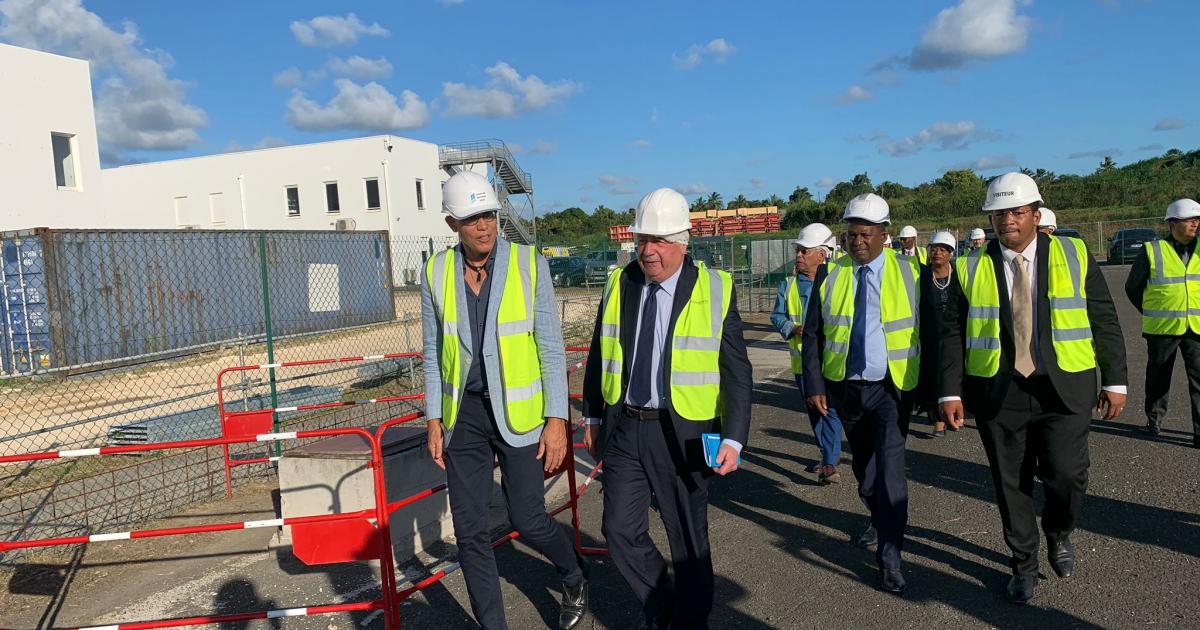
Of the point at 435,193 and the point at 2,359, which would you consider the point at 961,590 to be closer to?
the point at 2,359

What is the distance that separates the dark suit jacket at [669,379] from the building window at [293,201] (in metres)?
39.9

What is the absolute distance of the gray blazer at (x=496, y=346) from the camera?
12.0ft

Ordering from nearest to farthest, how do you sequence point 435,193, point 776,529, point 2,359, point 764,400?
point 776,529 < point 764,400 < point 2,359 < point 435,193

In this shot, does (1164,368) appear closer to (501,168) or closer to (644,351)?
(644,351)

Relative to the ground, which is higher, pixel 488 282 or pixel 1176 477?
pixel 488 282

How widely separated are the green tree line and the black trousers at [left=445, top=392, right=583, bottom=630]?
138 feet

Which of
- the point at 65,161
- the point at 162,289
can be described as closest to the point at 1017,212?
the point at 162,289

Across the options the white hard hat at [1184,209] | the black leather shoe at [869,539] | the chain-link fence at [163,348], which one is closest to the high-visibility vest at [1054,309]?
the black leather shoe at [869,539]

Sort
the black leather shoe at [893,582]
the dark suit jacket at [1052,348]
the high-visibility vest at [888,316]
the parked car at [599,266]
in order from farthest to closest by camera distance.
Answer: the parked car at [599,266] < the high-visibility vest at [888,316] < the black leather shoe at [893,582] < the dark suit jacket at [1052,348]

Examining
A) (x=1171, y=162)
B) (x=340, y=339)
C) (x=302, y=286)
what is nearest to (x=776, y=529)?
(x=340, y=339)

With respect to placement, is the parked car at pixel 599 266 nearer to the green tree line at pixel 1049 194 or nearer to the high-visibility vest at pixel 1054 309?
the green tree line at pixel 1049 194

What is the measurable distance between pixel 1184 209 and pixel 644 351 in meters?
6.26

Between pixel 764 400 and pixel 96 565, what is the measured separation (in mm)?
7285

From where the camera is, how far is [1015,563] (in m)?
4.18
